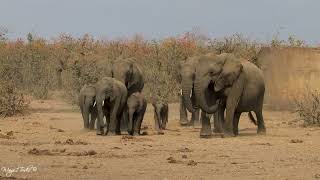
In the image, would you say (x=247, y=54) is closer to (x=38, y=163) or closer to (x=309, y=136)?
(x=309, y=136)

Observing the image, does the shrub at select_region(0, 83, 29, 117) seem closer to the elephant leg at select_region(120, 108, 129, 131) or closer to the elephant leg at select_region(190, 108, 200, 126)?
the elephant leg at select_region(120, 108, 129, 131)

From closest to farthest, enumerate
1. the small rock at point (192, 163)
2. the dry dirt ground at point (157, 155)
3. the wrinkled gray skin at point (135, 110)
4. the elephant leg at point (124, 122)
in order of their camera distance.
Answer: the dry dirt ground at point (157, 155) < the small rock at point (192, 163) < the wrinkled gray skin at point (135, 110) < the elephant leg at point (124, 122)

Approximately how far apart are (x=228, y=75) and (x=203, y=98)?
916 millimetres

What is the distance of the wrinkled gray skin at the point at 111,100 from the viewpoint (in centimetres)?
1856

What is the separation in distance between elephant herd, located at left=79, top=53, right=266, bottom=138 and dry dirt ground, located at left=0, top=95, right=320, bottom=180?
0.62 meters

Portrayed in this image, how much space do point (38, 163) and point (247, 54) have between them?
20.8 meters

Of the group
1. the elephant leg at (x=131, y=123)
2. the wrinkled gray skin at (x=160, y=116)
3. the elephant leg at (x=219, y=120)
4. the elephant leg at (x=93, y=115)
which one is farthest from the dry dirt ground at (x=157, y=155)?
the wrinkled gray skin at (x=160, y=116)

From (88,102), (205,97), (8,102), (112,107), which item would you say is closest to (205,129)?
(205,97)

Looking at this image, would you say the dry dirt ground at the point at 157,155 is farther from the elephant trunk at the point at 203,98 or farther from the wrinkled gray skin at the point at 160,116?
the wrinkled gray skin at the point at 160,116

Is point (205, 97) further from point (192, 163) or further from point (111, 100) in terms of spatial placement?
point (192, 163)

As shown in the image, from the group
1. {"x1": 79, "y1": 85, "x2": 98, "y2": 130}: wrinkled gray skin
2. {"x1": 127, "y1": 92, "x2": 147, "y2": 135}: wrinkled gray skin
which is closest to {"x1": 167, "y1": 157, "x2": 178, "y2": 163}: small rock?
{"x1": 127, "y1": 92, "x2": 147, "y2": 135}: wrinkled gray skin

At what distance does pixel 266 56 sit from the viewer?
2862cm

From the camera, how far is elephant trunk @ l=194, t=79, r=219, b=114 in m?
17.2

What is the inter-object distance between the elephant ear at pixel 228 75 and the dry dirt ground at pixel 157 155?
1.40 m
